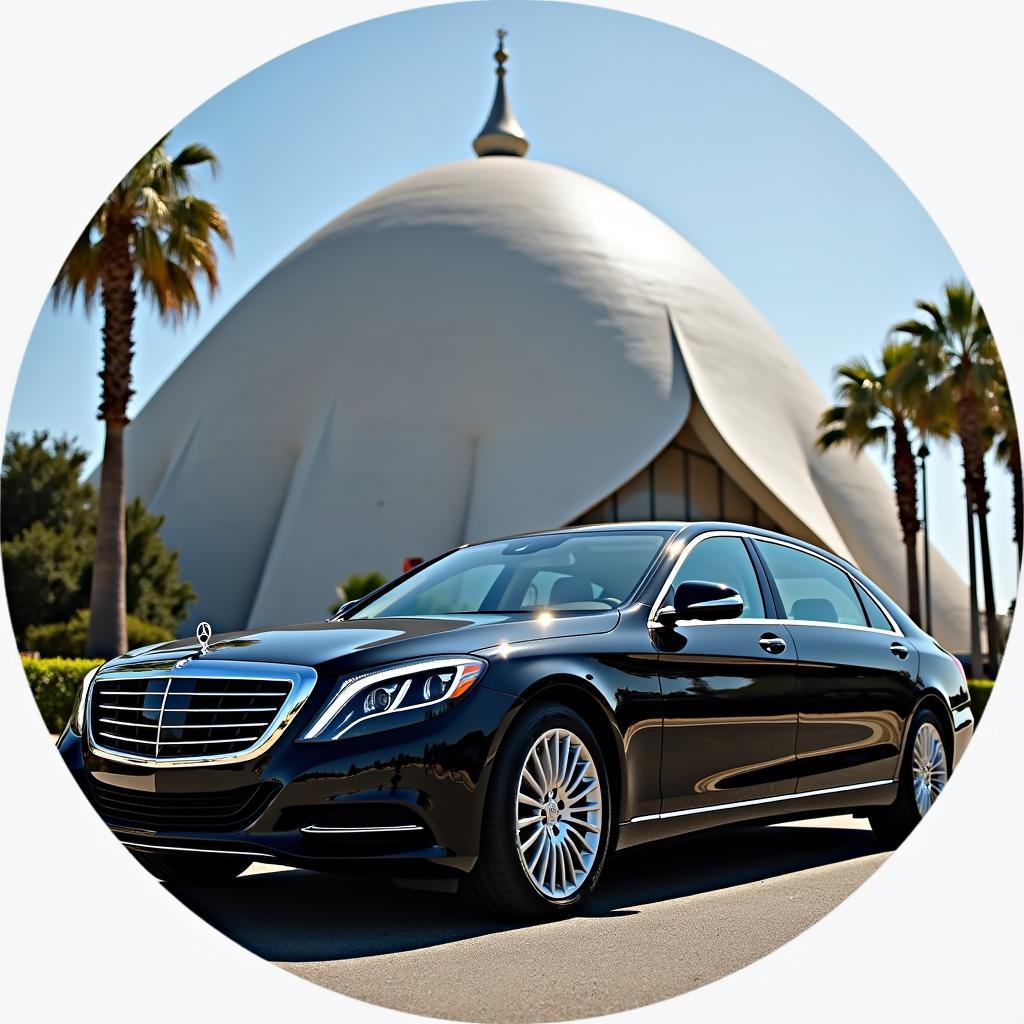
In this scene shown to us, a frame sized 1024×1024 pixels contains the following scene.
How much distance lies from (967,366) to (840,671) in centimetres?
2229

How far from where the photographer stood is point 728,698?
588 centimetres

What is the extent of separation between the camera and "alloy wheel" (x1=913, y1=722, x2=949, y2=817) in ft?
23.8

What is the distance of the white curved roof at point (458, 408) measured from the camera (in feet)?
130

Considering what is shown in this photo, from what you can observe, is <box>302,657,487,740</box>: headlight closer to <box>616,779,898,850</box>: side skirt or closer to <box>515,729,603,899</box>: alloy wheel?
<box>515,729,603,899</box>: alloy wheel

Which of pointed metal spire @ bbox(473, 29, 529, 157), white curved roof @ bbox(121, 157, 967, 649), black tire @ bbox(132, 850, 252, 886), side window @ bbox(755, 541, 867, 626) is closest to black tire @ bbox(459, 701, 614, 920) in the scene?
black tire @ bbox(132, 850, 252, 886)

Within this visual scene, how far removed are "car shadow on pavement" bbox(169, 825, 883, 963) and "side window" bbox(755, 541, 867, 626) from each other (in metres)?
1.27

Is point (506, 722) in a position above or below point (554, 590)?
below

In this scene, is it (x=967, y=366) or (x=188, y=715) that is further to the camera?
(x=967, y=366)

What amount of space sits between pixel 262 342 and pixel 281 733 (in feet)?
138

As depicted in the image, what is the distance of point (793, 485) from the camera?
4181 cm

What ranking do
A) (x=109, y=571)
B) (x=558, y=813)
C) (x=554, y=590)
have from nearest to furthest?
1. (x=558, y=813)
2. (x=554, y=590)
3. (x=109, y=571)

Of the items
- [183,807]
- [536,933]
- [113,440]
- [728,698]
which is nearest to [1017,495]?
[113,440]

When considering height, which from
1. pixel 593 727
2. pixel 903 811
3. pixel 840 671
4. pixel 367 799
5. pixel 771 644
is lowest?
pixel 903 811

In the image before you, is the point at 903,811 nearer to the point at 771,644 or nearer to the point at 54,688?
the point at 771,644
